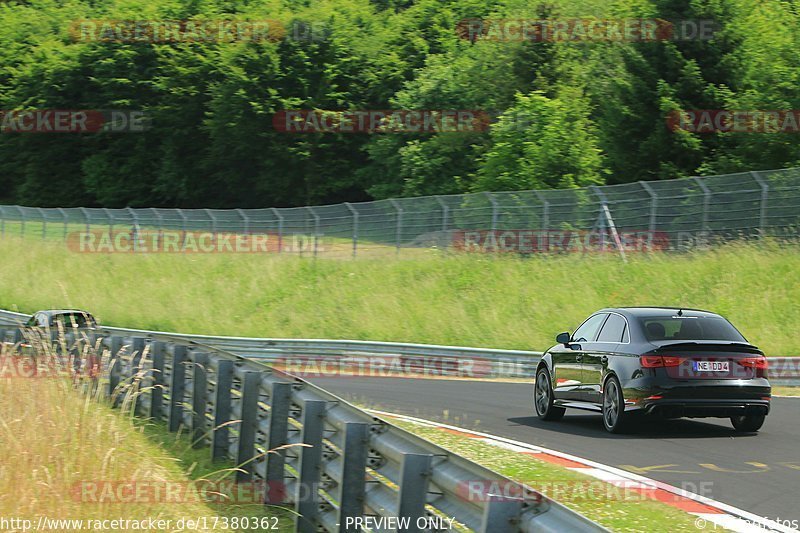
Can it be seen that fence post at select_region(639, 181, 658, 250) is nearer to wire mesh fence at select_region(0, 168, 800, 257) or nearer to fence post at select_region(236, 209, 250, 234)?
wire mesh fence at select_region(0, 168, 800, 257)

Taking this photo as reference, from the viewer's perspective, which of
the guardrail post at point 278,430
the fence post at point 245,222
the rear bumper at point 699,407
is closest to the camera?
the guardrail post at point 278,430

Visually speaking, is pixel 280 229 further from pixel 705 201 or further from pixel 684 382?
pixel 684 382

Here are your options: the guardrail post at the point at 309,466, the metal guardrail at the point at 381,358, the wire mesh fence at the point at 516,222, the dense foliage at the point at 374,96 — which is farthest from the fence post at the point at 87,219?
the guardrail post at the point at 309,466

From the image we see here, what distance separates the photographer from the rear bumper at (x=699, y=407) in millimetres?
12914

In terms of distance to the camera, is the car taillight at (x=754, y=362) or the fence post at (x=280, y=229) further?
the fence post at (x=280, y=229)

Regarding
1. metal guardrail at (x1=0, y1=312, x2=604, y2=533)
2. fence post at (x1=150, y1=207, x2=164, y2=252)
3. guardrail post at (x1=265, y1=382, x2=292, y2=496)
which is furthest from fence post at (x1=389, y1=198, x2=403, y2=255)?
guardrail post at (x1=265, y1=382, x2=292, y2=496)

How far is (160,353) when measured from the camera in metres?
11.9

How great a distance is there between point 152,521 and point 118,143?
77.8 m

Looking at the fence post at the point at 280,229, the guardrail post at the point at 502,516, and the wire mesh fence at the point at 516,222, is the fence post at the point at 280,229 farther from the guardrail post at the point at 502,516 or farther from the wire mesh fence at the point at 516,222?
the guardrail post at the point at 502,516

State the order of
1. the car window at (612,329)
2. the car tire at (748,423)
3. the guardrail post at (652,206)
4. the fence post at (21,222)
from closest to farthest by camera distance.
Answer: the car tire at (748,423)
the car window at (612,329)
the guardrail post at (652,206)
the fence post at (21,222)

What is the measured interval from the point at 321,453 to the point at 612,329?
744cm

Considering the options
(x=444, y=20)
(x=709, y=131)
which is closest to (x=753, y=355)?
(x=709, y=131)

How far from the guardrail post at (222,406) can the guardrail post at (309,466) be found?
2329mm

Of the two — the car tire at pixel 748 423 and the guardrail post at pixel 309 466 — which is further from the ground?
the guardrail post at pixel 309 466
